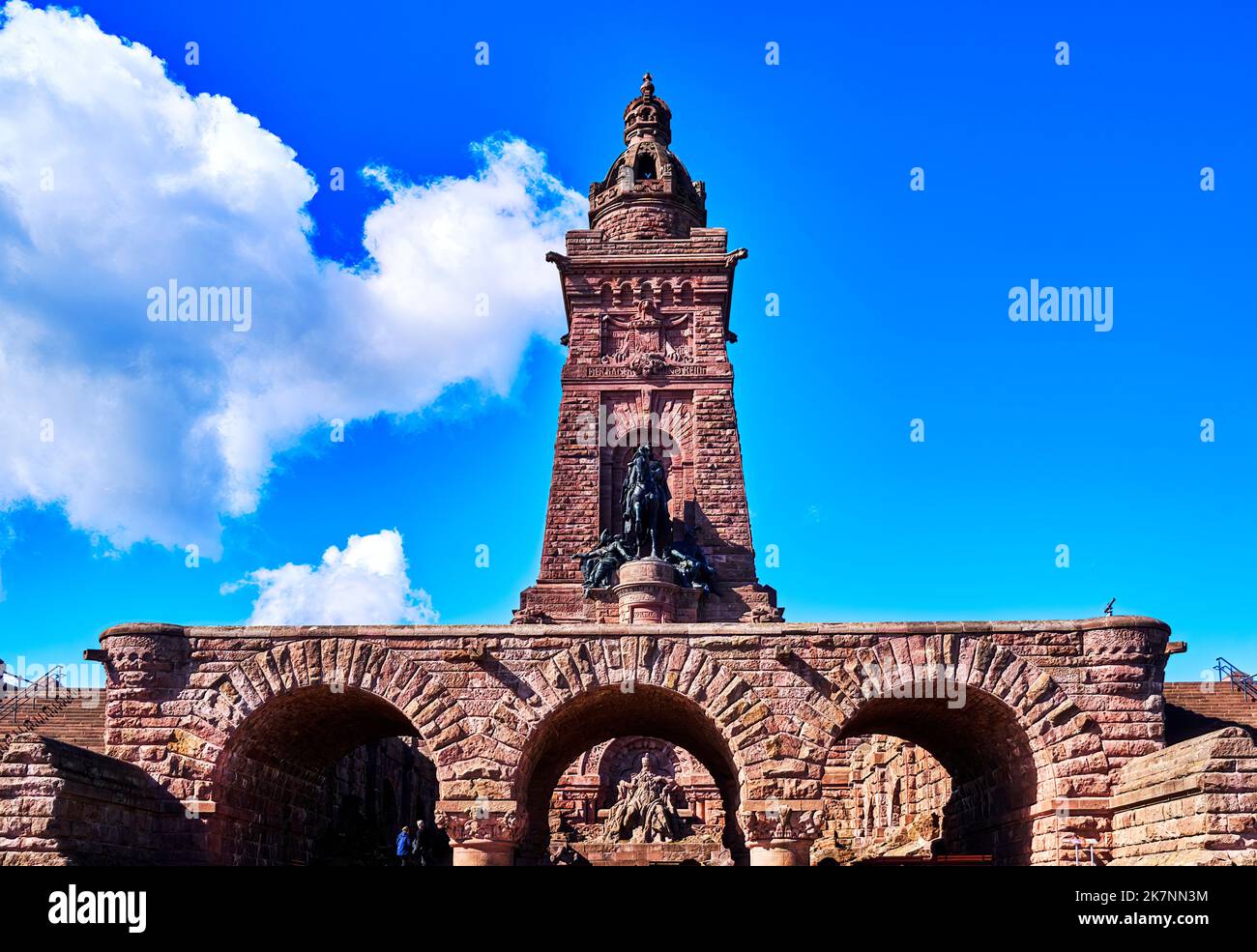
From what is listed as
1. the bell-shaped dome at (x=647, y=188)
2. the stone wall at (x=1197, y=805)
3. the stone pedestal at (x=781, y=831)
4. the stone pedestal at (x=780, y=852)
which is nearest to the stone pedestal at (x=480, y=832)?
the stone pedestal at (x=781, y=831)

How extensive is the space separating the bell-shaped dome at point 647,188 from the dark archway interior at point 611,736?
16.2 meters

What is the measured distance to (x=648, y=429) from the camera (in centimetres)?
3067

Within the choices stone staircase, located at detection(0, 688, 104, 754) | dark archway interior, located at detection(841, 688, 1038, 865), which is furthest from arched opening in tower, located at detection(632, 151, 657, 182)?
stone staircase, located at detection(0, 688, 104, 754)

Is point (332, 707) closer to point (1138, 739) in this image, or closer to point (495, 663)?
point (495, 663)

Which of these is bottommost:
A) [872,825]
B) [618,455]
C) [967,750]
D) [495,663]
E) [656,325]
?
[872,825]

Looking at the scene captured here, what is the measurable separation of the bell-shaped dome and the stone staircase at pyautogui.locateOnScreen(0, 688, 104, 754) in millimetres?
18438

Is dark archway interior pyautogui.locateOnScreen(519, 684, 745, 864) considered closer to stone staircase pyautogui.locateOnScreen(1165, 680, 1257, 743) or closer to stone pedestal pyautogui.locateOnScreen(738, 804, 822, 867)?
stone pedestal pyautogui.locateOnScreen(738, 804, 822, 867)

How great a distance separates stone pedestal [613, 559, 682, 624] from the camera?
26.0 metres

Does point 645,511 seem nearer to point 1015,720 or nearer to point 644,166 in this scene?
point 1015,720

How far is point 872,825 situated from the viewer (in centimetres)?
3009

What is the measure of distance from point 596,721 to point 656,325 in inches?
549

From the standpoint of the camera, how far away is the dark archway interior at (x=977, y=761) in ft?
56.5

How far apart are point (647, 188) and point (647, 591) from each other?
1349 centimetres
